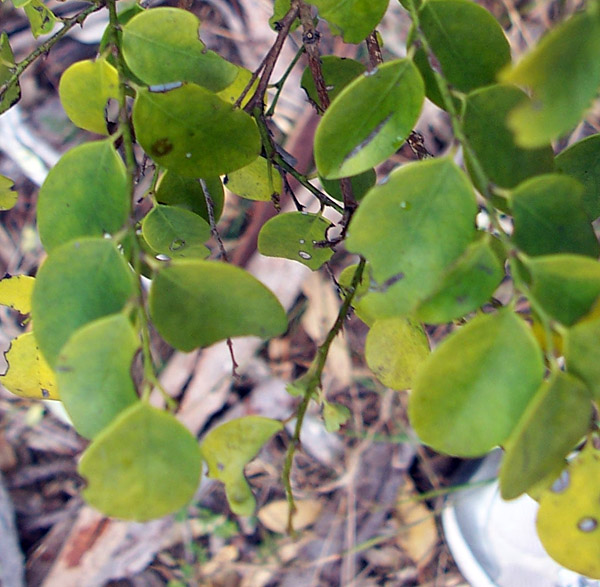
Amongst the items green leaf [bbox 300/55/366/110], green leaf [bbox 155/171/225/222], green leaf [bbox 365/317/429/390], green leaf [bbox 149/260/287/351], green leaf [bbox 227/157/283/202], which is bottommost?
green leaf [bbox 365/317/429/390]

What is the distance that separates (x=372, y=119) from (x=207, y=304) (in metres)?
0.15

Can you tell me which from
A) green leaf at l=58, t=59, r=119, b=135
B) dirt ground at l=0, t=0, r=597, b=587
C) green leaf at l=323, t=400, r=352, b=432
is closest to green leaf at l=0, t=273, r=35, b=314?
green leaf at l=58, t=59, r=119, b=135

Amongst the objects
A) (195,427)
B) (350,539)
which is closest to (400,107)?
(195,427)

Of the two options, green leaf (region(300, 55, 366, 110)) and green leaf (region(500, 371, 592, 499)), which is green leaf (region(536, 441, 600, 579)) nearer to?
green leaf (region(500, 371, 592, 499))

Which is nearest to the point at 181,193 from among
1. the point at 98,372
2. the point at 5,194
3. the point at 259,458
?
the point at 5,194

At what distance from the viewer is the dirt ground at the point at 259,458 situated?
1.45 metres

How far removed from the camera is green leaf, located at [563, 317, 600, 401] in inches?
11.5

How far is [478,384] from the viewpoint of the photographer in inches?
11.9

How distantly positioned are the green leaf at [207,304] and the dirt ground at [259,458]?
1.09 metres

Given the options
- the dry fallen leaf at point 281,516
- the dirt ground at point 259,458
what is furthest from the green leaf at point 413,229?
the dry fallen leaf at point 281,516

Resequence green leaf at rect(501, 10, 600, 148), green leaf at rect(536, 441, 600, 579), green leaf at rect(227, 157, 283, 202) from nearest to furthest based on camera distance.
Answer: green leaf at rect(501, 10, 600, 148) → green leaf at rect(536, 441, 600, 579) → green leaf at rect(227, 157, 283, 202)

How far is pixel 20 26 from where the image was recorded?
156 centimetres

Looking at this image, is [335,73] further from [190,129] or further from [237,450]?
[237,450]

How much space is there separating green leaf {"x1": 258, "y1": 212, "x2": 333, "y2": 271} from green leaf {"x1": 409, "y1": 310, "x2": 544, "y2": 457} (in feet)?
0.76
